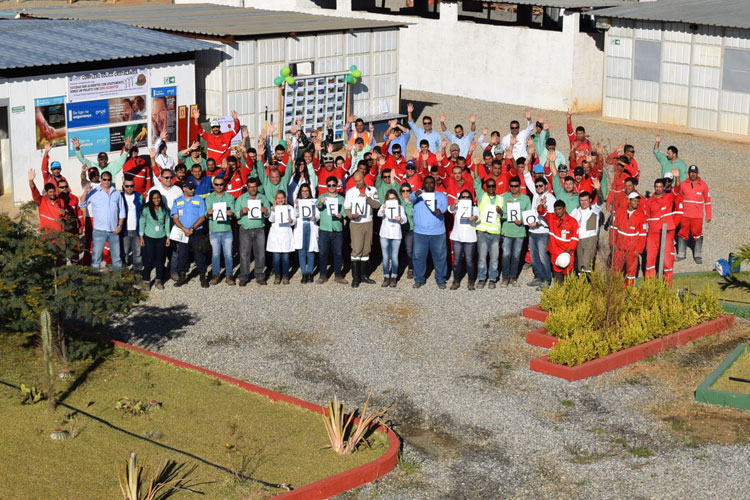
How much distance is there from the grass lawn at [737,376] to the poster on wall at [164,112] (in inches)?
542

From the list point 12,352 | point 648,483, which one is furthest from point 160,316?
point 648,483

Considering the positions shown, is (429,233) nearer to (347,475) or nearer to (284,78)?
(347,475)

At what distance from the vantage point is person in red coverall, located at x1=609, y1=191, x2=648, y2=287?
1694cm

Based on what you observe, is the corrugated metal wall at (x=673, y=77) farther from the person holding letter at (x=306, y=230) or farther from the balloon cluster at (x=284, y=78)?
the person holding letter at (x=306, y=230)

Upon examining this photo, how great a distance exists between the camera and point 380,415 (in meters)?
12.8

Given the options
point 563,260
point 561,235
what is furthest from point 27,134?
point 563,260

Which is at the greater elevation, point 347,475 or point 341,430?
point 341,430

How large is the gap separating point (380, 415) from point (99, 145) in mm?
12754

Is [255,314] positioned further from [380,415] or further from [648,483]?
[648,483]

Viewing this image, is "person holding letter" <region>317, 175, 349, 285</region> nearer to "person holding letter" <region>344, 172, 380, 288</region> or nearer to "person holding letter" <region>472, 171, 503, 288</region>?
"person holding letter" <region>344, 172, 380, 288</region>

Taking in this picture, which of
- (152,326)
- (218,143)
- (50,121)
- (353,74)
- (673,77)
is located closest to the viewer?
(152,326)

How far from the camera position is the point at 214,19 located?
29812 mm

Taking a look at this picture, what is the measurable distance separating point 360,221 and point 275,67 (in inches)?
386

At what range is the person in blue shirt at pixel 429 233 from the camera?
1775 centimetres
